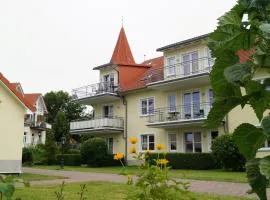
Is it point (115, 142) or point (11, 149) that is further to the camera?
point (115, 142)

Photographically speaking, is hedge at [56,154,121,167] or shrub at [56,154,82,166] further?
shrub at [56,154,82,166]

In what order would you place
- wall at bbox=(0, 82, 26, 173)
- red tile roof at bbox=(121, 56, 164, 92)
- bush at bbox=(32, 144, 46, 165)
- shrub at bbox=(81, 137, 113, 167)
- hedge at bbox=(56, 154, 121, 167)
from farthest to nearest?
1. bush at bbox=(32, 144, 46, 165)
2. red tile roof at bbox=(121, 56, 164, 92)
3. hedge at bbox=(56, 154, 121, 167)
4. shrub at bbox=(81, 137, 113, 167)
5. wall at bbox=(0, 82, 26, 173)

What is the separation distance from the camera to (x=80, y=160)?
32969mm

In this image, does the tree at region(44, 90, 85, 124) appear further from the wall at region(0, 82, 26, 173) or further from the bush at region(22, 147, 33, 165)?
the wall at region(0, 82, 26, 173)

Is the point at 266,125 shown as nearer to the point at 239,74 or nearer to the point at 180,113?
the point at 239,74

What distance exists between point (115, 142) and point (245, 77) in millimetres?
32983

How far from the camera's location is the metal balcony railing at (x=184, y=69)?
25.8 m

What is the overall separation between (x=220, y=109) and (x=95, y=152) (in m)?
29.8

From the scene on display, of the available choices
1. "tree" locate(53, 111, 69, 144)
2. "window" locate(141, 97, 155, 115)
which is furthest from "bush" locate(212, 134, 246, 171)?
"tree" locate(53, 111, 69, 144)

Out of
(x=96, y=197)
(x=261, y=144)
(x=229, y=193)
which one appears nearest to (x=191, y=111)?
(x=229, y=193)

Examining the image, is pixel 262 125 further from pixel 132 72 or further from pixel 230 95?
pixel 132 72

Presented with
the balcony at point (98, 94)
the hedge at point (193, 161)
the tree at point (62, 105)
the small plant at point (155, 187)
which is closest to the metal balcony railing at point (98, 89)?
the balcony at point (98, 94)

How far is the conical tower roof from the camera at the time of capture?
37278 millimetres

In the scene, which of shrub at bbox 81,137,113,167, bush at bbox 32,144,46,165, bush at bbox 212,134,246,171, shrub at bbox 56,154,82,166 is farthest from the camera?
bush at bbox 32,144,46,165
